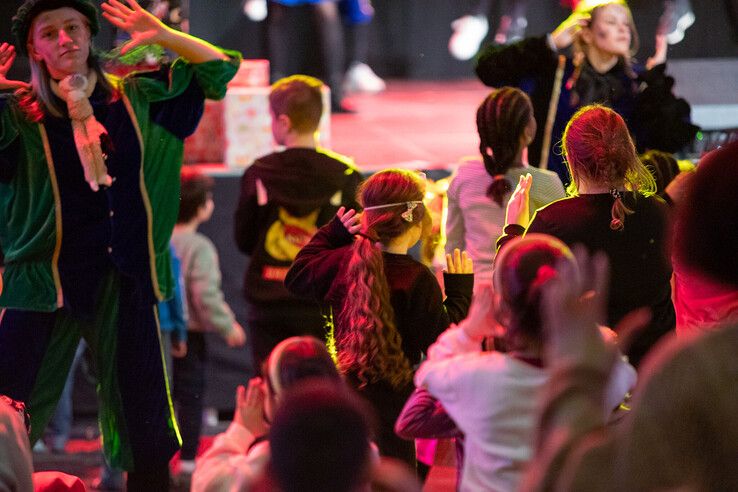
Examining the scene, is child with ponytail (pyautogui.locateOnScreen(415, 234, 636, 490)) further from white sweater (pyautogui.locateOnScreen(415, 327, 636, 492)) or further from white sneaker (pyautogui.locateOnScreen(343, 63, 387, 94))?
white sneaker (pyautogui.locateOnScreen(343, 63, 387, 94))

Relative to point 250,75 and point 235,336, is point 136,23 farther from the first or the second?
point 250,75

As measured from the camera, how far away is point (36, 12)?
3344 mm

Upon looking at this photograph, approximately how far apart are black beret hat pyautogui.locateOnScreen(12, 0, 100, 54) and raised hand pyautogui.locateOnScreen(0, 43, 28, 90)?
0.23ft

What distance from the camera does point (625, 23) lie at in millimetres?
4285

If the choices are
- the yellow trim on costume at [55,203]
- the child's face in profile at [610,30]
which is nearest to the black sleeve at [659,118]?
the child's face in profile at [610,30]

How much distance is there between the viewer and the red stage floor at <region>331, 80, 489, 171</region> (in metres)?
6.02

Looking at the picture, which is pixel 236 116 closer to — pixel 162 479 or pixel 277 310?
pixel 277 310

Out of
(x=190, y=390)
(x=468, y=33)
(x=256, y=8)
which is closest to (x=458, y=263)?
(x=190, y=390)

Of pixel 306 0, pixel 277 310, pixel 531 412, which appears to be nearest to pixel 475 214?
pixel 277 310

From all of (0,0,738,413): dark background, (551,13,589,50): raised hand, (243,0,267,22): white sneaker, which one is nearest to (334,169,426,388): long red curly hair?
(551,13,589,50): raised hand

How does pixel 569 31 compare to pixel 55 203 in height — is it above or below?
above

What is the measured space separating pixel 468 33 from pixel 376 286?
234 inches

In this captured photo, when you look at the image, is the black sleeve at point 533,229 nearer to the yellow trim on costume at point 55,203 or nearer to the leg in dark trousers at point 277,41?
the yellow trim on costume at point 55,203

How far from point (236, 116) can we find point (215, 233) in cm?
57
